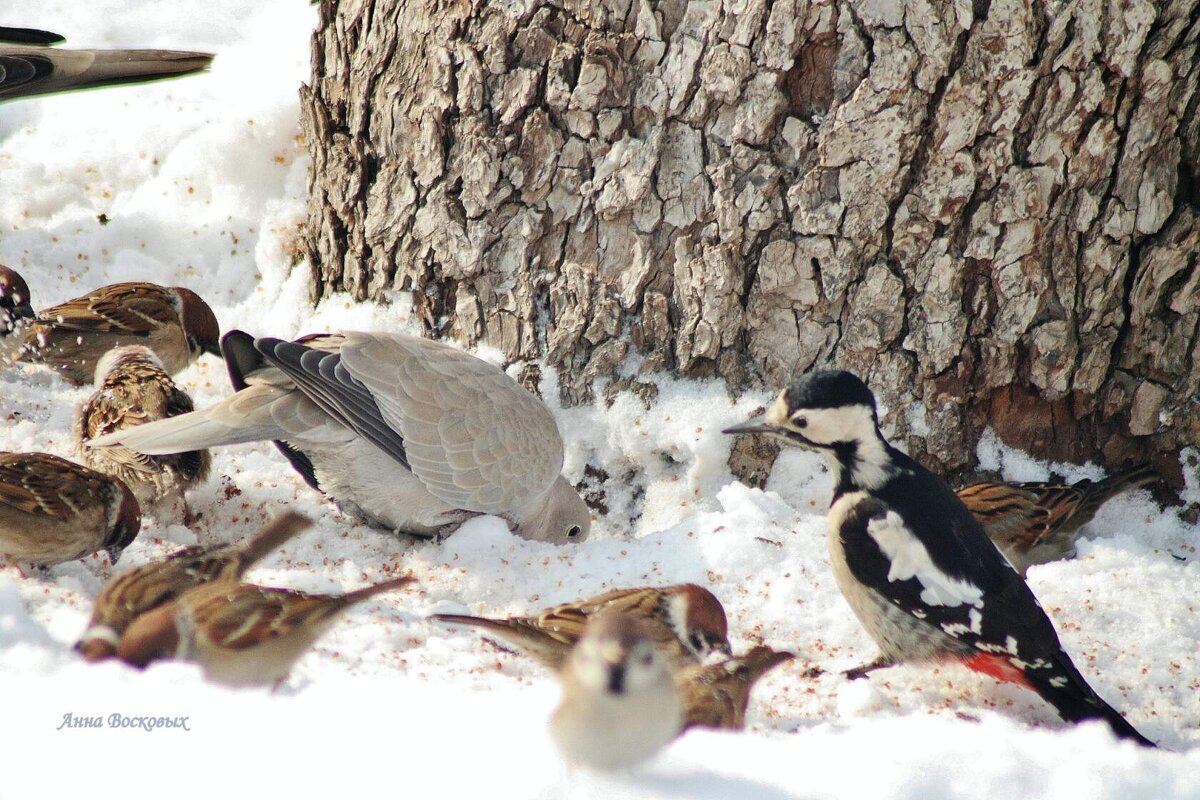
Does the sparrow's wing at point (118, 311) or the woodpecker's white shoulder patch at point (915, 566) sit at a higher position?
the woodpecker's white shoulder patch at point (915, 566)

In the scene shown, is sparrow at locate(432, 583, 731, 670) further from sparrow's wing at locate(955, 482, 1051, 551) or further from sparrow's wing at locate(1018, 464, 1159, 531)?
sparrow's wing at locate(1018, 464, 1159, 531)

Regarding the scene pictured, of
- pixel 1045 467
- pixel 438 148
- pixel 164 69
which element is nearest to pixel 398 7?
pixel 438 148

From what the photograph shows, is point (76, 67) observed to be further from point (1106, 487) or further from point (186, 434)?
point (1106, 487)

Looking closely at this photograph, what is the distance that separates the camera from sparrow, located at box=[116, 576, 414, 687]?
8.20ft

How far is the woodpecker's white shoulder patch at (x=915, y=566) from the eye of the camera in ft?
10.3

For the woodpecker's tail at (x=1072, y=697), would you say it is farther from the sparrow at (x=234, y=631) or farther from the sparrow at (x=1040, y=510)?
the sparrow at (x=234, y=631)

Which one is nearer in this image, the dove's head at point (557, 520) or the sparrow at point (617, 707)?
the sparrow at point (617, 707)

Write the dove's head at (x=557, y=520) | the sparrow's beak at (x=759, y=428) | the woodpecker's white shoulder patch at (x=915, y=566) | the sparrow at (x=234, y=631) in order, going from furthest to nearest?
1. the dove's head at (x=557, y=520)
2. the sparrow's beak at (x=759, y=428)
3. the woodpecker's white shoulder patch at (x=915, y=566)
4. the sparrow at (x=234, y=631)


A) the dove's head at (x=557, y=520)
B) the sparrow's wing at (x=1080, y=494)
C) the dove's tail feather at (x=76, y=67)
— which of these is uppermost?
the dove's tail feather at (x=76, y=67)

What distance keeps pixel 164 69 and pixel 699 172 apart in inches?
90.8

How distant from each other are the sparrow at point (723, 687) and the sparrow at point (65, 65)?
10.9ft

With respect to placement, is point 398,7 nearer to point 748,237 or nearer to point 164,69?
point 164,69

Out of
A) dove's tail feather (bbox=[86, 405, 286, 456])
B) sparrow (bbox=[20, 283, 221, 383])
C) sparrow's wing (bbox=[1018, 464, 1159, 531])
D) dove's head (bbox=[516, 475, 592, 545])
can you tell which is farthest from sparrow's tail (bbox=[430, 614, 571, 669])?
sparrow (bbox=[20, 283, 221, 383])

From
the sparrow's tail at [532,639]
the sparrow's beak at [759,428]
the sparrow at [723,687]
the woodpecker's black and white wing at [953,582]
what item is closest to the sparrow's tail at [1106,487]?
the woodpecker's black and white wing at [953,582]
